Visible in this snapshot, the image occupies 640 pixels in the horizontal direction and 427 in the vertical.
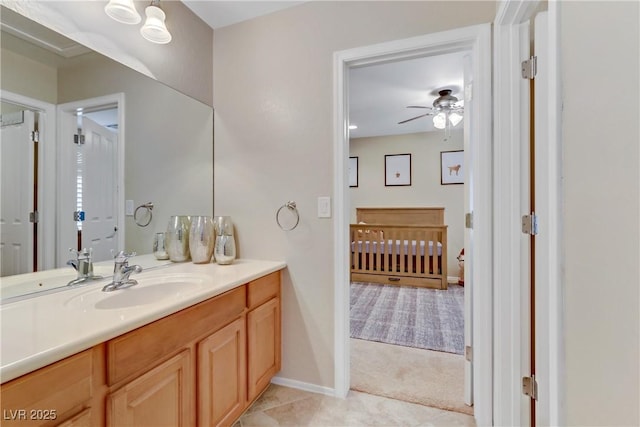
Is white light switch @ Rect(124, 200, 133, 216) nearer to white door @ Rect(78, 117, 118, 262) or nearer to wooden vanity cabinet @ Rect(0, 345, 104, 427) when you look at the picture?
white door @ Rect(78, 117, 118, 262)

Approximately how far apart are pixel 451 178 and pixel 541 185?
3.81 metres

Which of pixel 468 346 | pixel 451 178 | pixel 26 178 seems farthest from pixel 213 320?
pixel 451 178

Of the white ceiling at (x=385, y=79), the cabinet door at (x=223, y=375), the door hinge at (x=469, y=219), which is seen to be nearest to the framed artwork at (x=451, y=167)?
the white ceiling at (x=385, y=79)

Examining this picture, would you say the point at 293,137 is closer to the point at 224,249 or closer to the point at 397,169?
the point at 224,249

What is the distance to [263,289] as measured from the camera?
1632 millimetres

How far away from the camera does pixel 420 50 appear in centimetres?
157

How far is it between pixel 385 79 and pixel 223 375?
286 centimetres

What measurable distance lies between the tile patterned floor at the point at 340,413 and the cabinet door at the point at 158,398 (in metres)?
0.56

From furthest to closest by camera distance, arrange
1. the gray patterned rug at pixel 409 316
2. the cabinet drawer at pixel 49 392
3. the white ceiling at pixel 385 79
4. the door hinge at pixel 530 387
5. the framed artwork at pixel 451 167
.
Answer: the framed artwork at pixel 451 167, the gray patterned rug at pixel 409 316, the white ceiling at pixel 385 79, the door hinge at pixel 530 387, the cabinet drawer at pixel 49 392

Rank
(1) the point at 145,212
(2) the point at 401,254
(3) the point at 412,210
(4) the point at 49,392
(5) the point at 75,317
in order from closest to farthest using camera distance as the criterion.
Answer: (4) the point at 49,392 < (5) the point at 75,317 < (1) the point at 145,212 < (2) the point at 401,254 < (3) the point at 412,210

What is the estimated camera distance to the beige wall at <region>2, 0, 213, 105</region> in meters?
1.23

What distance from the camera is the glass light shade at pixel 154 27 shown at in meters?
1.47

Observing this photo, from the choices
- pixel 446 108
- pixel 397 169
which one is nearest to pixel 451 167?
pixel 397 169

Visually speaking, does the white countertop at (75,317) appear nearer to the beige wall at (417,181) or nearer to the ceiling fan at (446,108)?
the ceiling fan at (446,108)
